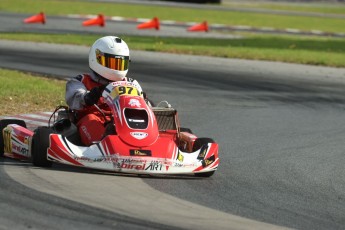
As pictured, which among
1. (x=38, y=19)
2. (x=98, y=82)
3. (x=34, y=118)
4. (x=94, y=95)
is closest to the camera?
(x=94, y=95)

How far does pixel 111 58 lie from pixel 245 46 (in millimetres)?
15857

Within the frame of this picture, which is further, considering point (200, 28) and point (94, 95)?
point (200, 28)

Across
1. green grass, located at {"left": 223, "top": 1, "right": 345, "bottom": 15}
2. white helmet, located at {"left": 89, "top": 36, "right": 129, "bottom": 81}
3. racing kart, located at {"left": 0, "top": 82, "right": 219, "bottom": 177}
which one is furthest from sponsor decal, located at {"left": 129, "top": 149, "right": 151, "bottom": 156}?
green grass, located at {"left": 223, "top": 1, "right": 345, "bottom": 15}

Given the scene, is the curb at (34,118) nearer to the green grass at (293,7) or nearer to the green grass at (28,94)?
the green grass at (28,94)

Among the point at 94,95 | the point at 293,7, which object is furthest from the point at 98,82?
the point at 293,7

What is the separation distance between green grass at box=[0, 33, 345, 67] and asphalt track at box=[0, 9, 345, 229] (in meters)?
5.20

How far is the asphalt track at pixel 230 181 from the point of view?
6.62 metres

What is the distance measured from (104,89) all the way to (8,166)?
1155mm

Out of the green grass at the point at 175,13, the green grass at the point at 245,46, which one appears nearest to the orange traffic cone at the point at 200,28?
the green grass at the point at 245,46

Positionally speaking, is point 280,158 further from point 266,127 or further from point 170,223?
point 170,223

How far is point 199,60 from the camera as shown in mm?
21141

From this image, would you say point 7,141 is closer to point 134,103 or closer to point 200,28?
point 134,103

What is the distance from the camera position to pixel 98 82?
9469 millimetres

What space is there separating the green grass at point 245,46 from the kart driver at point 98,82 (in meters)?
12.5
